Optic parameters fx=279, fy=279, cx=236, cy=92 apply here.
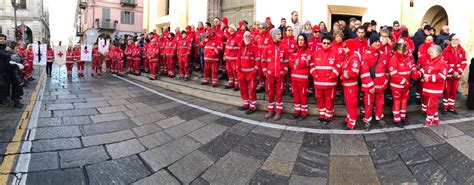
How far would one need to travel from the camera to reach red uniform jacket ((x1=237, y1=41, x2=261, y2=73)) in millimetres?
6449

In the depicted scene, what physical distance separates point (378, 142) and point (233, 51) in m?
4.33

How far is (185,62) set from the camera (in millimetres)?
10180

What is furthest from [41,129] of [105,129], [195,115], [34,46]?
[34,46]

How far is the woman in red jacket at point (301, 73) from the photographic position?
18.9ft

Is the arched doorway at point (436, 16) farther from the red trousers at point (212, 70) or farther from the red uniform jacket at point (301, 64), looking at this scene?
the red trousers at point (212, 70)

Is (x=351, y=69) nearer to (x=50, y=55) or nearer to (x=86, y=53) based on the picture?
(x=86, y=53)

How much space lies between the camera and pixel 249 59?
6457 millimetres

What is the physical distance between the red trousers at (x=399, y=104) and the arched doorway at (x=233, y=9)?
8797mm

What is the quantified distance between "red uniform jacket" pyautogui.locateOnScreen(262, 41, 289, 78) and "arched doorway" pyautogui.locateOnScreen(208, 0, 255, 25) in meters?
7.62

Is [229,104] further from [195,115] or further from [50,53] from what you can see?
[50,53]

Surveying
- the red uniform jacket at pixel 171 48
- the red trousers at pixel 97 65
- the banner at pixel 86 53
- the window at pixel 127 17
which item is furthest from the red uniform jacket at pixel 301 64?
the window at pixel 127 17

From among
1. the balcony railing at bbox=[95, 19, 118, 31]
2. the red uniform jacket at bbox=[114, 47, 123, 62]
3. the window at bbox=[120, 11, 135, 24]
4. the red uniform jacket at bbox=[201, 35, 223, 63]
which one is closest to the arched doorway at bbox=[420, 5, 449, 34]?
the red uniform jacket at bbox=[201, 35, 223, 63]

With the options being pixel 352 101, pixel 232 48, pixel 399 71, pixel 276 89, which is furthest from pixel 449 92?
pixel 232 48

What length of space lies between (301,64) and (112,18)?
3961cm
